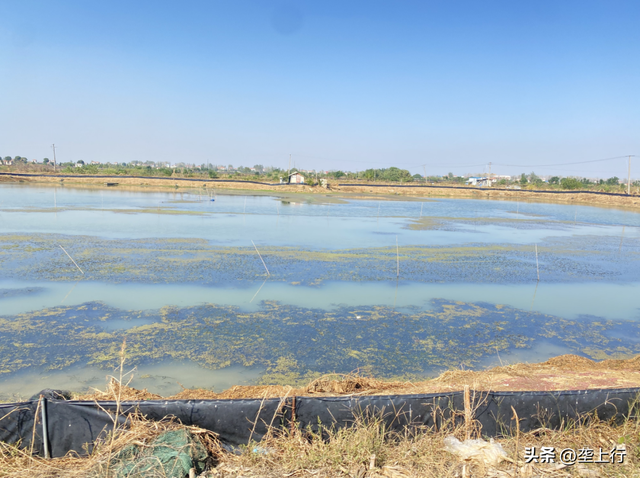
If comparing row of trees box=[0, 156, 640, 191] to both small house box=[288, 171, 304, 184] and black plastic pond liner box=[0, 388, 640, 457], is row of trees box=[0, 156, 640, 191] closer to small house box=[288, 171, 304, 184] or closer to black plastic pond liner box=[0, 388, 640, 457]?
small house box=[288, 171, 304, 184]

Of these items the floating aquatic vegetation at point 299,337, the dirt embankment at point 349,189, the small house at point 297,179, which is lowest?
the floating aquatic vegetation at point 299,337

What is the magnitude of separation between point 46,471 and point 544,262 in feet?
48.9

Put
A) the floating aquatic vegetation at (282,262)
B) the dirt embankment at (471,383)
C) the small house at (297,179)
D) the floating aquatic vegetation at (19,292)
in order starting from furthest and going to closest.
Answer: the small house at (297,179) < the floating aquatic vegetation at (282,262) < the floating aquatic vegetation at (19,292) < the dirt embankment at (471,383)

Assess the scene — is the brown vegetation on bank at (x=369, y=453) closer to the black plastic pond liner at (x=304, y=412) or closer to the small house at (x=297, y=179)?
the black plastic pond liner at (x=304, y=412)

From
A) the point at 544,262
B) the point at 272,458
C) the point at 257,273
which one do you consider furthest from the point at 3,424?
the point at 544,262

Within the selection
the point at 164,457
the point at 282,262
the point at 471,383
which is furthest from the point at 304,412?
the point at 282,262

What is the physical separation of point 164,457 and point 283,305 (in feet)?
17.8

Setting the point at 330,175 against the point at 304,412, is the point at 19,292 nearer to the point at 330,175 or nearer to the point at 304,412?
the point at 304,412

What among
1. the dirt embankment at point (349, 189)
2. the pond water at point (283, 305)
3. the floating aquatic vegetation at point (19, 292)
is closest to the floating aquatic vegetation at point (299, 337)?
the pond water at point (283, 305)

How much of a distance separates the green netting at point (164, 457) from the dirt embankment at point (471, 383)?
43.3 inches

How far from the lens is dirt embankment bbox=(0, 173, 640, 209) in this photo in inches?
1975

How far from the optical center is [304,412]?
3.79m

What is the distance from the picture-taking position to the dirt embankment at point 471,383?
489cm

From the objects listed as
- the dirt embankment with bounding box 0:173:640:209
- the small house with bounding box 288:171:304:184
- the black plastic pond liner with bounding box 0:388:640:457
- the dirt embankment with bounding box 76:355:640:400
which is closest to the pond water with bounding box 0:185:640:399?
the dirt embankment with bounding box 76:355:640:400
